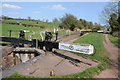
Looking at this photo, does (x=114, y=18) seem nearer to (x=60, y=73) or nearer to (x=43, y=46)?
(x=43, y=46)

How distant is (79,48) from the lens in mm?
10312

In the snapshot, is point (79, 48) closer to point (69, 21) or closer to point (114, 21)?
point (114, 21)

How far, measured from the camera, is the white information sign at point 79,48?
977 cm

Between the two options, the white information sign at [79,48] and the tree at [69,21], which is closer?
the white information sign at [79,48]

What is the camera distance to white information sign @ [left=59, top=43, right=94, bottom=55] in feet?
32.1

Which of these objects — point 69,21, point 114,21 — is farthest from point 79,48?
point 69,21

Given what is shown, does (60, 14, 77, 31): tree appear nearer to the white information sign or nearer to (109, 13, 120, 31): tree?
(109, 13, 120, 31): tree

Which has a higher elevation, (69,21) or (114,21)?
(69,21)

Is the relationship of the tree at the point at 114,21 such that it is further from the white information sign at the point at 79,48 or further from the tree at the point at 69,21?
the white information sign at the point at 79,48

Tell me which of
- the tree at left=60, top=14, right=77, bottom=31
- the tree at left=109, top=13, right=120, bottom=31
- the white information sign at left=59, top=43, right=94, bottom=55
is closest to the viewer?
the white information sign at left=59, top=43, right=94, bottom=55

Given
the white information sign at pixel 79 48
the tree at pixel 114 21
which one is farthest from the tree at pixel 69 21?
the white information sign at pixel 79 48

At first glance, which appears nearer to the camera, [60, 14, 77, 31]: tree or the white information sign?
the white information sign

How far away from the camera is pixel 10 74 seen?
6.11 meters

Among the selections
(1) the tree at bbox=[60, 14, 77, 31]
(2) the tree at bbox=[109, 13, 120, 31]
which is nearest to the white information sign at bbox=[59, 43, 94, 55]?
(2) the tree at bbox=[109, 13, 120, 31]
